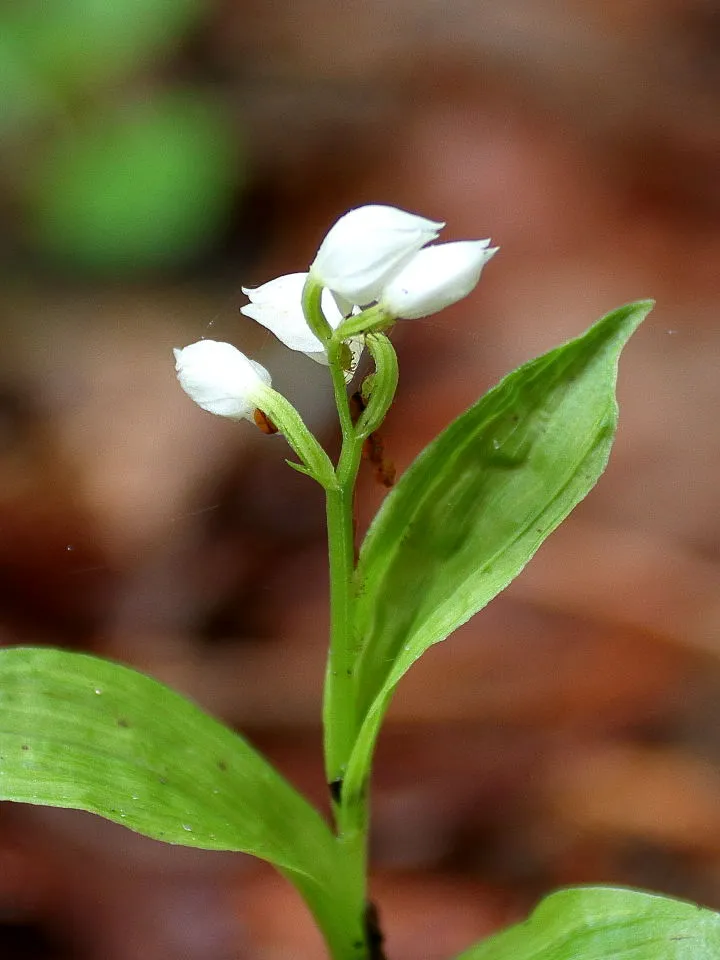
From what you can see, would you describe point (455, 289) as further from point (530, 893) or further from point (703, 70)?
point (703, 70)

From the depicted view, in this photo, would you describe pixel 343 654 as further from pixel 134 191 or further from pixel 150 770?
pixel 134 191

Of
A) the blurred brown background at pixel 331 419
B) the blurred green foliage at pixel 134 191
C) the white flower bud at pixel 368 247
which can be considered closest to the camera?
the white flower bud at pixel 368 247

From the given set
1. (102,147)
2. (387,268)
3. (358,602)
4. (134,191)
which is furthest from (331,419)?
(387,268)

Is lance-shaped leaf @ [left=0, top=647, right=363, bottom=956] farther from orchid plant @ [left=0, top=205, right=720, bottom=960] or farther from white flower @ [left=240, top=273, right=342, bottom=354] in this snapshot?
white flower @ [left=240, top=273, right=342, bottom=354]

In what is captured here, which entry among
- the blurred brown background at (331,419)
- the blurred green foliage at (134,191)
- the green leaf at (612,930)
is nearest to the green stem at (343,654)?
the green leaf at (612,930)

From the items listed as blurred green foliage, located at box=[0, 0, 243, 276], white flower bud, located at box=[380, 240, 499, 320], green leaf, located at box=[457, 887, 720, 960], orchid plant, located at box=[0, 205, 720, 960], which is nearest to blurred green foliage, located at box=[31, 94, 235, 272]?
blurred green foliage, located at box=[0, 0, 243, 276]

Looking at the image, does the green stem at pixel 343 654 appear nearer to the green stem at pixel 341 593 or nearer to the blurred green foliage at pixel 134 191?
the green stem at pixel 341 593
